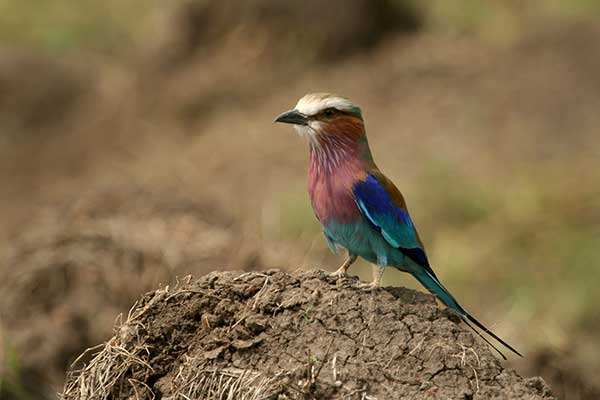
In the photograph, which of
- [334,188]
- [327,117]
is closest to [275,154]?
[327,117]

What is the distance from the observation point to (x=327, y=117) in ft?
16.7

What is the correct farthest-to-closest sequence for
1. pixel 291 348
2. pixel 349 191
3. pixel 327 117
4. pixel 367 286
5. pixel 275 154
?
pixel 275 154 → pixel 327 117 → pixel 349 191 → pixel 367 286 → pixel 291 348

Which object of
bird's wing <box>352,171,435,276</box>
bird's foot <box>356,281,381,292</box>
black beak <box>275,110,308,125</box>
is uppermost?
black beak <box>275,110,308,125</box>

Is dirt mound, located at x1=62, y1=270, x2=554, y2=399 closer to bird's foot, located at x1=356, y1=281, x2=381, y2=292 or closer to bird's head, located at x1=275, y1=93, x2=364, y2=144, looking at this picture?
bird's foot, located at x1=356, y1=281, x2=381, y2=292

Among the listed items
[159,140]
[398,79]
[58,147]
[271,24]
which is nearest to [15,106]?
[58,147]

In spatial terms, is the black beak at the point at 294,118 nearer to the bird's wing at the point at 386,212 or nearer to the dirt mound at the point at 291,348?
the bird's wing at the point at 386,212

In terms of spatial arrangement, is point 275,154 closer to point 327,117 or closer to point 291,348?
point 327,117

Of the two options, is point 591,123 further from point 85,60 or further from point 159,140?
point 85,60

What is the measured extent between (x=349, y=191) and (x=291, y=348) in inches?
33.8

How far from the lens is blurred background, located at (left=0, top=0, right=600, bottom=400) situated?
327 inches

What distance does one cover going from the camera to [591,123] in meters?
13.0

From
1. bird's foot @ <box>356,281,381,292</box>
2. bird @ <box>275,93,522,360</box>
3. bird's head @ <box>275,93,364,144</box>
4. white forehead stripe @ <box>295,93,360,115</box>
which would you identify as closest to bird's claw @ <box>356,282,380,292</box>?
bird's foot @ <box>356,281,381,292</box>

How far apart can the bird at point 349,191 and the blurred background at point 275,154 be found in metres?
2.56

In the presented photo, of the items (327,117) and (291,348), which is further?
(327,117)
